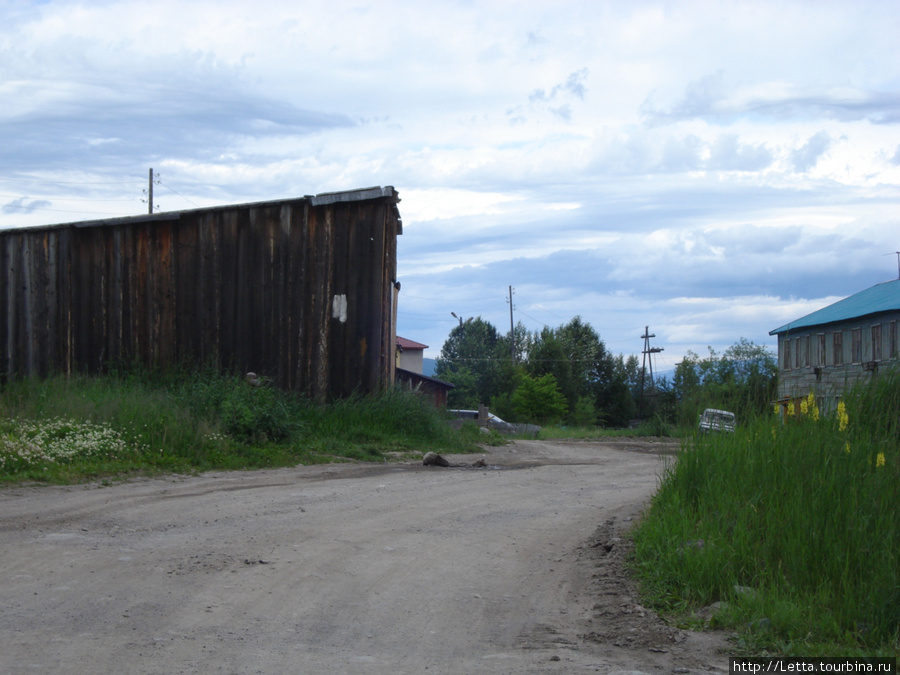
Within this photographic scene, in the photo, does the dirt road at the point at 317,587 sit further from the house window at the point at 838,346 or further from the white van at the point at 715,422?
the house window at the point at 838,346

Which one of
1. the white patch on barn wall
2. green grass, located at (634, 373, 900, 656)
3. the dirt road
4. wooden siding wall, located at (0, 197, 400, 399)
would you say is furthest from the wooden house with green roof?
the dirt road

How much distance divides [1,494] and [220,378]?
760 centimetres

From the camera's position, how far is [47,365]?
1738 centimetres

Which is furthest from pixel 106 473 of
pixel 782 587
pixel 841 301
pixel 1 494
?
pixel 841 301

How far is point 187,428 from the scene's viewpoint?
38.8 ft

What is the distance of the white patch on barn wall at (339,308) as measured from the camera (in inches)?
645

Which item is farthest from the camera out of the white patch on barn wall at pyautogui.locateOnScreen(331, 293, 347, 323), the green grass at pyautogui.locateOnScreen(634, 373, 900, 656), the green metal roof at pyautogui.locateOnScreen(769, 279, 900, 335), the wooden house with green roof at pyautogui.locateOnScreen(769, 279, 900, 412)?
the green metal roof at pyautogui.locateOnScreen(769, 279, 900, 335)

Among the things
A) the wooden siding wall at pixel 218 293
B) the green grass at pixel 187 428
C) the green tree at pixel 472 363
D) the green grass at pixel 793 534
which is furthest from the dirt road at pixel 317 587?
the green tree at pixel 472 363

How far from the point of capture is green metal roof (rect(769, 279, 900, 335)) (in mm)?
25845

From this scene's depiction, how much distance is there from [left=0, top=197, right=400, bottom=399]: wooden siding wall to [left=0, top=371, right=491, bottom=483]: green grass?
797mm

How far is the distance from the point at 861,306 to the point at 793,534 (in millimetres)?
26505

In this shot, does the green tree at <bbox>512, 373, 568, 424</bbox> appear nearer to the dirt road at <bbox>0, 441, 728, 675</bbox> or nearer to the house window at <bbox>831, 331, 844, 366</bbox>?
the house window at <bbox>831, 331, 844, 366</bbox>

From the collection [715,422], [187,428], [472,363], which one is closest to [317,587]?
[715,422]

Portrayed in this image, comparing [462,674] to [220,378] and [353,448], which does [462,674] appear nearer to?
[353,448]
